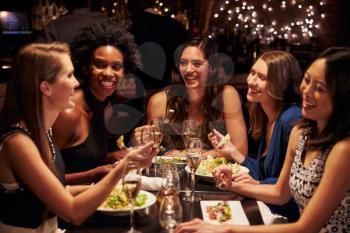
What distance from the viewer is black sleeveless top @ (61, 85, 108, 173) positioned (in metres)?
2.59

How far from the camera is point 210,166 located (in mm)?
2324

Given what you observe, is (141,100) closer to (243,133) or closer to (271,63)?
(243,133)

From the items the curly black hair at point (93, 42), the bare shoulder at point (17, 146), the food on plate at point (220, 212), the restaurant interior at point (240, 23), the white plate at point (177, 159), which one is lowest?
the food on plate at point (220, 212)

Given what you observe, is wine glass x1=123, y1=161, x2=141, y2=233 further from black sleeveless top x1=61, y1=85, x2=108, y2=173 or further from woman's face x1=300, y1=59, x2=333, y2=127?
black sleeveless top x1=61, y1=85, x2=108, y2=173

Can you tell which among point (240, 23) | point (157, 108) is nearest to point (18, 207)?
point (157, 108)

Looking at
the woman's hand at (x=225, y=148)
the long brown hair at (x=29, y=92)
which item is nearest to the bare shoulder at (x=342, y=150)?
the woman's hand at (x=225, y=148)

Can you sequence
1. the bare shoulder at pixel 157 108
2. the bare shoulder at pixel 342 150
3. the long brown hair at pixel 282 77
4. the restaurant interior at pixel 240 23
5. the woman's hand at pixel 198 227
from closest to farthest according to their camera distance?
1. the woman's hand at pixel 198 227
2. the bare shoulder at pixel 342 150
3. the long brown hair at pixel 282 77
4. the bare shoulder at pixel 157 108
5. the restaurant interior at pixel 240 23

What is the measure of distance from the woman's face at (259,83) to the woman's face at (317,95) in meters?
0.82

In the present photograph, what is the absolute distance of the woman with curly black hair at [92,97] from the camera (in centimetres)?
256

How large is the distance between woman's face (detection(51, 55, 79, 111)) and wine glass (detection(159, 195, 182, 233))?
0.58 meters

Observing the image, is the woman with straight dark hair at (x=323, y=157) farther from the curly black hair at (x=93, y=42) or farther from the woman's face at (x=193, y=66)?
the curly black hair at (x=93, y=42)

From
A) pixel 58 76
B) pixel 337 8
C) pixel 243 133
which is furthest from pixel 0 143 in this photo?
pixel 337 8

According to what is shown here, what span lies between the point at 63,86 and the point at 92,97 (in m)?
1.02

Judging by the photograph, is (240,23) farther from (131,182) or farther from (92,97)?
(131,182)
